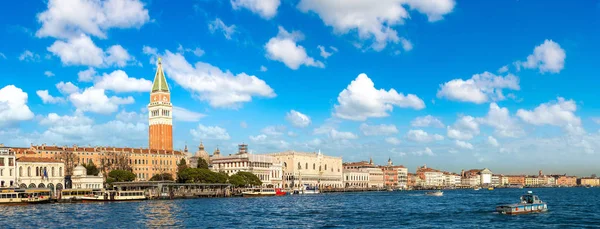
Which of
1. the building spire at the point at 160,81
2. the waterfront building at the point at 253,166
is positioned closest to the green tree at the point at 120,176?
the waterfront building at the point at 253,166

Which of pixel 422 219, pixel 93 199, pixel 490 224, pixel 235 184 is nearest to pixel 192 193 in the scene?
pixel 235 184

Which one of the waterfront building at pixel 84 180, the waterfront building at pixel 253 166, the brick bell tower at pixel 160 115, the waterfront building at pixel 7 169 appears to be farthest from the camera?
the brick bell tower at pixel 160 115

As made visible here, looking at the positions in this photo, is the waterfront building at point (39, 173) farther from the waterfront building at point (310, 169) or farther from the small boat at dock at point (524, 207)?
the small boat at dock at point (524, 207)

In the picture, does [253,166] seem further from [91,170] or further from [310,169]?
[91,170]

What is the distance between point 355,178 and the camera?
184m

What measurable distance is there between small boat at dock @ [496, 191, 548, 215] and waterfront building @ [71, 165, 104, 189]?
66.5 metres

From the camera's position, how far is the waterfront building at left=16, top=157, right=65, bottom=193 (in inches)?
3661

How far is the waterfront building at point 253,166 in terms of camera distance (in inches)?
5364

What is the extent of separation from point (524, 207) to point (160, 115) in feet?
348

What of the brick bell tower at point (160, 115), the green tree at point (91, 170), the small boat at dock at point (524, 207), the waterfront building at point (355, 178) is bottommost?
the waterfront building at point (355, 178)

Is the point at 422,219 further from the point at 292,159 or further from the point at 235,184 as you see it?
the point at 292,159

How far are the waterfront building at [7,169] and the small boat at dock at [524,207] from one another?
65010mm

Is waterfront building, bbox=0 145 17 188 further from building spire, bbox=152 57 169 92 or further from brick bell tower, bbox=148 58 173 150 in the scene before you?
building spire, bbox=152 57 169 92

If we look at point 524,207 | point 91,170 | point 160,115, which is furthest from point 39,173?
point 524,207
